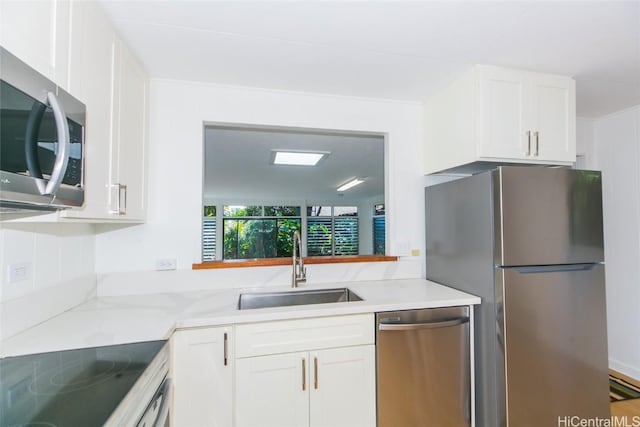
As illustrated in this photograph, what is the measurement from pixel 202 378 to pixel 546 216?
1962 mm

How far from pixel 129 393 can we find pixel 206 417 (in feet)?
2.34

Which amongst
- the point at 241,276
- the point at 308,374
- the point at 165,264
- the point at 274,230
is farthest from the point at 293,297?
the point at 274,230

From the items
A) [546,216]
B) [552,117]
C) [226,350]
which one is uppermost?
[552,117]

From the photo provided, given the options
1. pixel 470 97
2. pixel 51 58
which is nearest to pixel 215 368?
pixel 51 58

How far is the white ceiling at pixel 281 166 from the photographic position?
3014 mm

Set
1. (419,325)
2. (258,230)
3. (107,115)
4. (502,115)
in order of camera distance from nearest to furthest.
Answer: (107,115), (419,325), (502,115), (258,230)

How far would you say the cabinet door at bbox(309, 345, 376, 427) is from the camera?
1.47 metres

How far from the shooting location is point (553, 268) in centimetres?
160

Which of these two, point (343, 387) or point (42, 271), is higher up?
point (42, 271)

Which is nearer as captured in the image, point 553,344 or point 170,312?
point 170,312

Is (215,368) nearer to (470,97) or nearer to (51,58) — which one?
(51,58)

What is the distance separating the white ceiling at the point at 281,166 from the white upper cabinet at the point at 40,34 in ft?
3.86

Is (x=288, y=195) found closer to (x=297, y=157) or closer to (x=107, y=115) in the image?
(x=297, y=157)

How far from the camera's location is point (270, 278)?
78.5 inches
